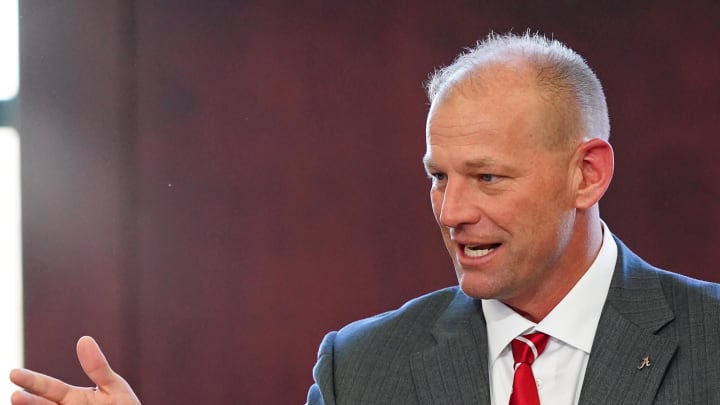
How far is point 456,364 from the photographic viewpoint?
82.5 inches

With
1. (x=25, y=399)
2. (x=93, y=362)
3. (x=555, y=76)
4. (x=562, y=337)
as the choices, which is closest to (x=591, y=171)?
(x=555, y=76)

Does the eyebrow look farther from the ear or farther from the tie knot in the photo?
the tie knot

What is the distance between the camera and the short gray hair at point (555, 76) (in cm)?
200

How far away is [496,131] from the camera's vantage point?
6.40 feet

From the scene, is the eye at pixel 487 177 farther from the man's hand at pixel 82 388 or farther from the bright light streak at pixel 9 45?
the bright light streak at pixel 9 45

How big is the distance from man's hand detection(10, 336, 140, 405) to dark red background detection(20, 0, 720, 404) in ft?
3.22

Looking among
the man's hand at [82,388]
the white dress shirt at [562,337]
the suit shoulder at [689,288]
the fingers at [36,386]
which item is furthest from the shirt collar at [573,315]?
the fingers at [36,386]

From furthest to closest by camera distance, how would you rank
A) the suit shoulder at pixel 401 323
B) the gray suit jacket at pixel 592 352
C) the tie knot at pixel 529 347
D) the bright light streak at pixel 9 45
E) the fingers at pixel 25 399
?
the bright light streak at pixel 9 45
the suit shoulder at pixel 401 323
the tie knot at pixel 529 347
the gray suit jacket at pixel 592 352
the fingers at pixel 25 399

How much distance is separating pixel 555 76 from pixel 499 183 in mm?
221

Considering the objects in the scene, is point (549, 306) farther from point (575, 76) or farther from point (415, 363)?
point (575, 76)

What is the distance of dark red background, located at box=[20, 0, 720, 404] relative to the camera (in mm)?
2879

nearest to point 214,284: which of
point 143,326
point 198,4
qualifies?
point 143,326

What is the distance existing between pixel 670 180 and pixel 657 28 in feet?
1.27

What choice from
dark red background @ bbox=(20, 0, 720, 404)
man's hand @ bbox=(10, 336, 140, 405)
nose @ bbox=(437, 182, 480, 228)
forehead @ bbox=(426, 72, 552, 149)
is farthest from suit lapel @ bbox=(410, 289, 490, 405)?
dark red background @ bbox=(20, 0, 720, 404)
